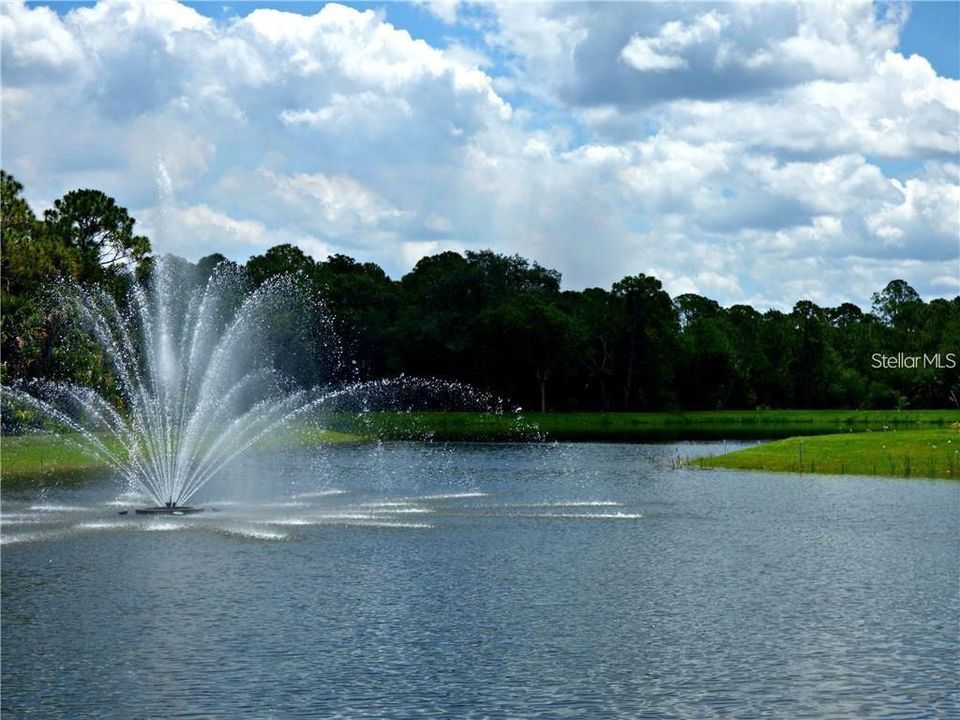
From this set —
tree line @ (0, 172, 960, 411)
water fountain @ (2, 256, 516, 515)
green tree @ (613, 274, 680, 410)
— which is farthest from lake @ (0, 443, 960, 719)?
green tree @ (613, 274, 680, 410)

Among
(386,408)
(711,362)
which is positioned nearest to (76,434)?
(386,408)

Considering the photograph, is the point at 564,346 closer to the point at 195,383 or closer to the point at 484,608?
the point at 195,383

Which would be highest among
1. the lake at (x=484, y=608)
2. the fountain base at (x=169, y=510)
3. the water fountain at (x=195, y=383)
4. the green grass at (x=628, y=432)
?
the water fountain at (x=195, y=383)

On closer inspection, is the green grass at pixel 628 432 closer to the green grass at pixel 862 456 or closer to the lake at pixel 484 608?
the green grass at pixel 862 456

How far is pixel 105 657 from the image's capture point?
27.6m

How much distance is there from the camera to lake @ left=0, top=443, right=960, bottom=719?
24.5 metres

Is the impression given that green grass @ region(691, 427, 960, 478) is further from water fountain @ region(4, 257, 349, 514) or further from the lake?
Answer: water fountain @ region(4, 257, 349, 514)

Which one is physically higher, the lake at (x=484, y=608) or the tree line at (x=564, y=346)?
the tree line at (x=564, y=346)

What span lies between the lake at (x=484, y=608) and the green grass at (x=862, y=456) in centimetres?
1575

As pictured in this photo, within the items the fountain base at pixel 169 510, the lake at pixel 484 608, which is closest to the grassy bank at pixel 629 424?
the fountain base at pixel 169 510

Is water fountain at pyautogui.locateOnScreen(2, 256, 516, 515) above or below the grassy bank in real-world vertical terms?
above

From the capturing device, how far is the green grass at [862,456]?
243 feet

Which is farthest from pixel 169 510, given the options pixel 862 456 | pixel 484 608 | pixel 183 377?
pixel 183 377

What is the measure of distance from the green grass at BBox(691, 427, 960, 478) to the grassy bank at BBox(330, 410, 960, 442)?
35500 mm
